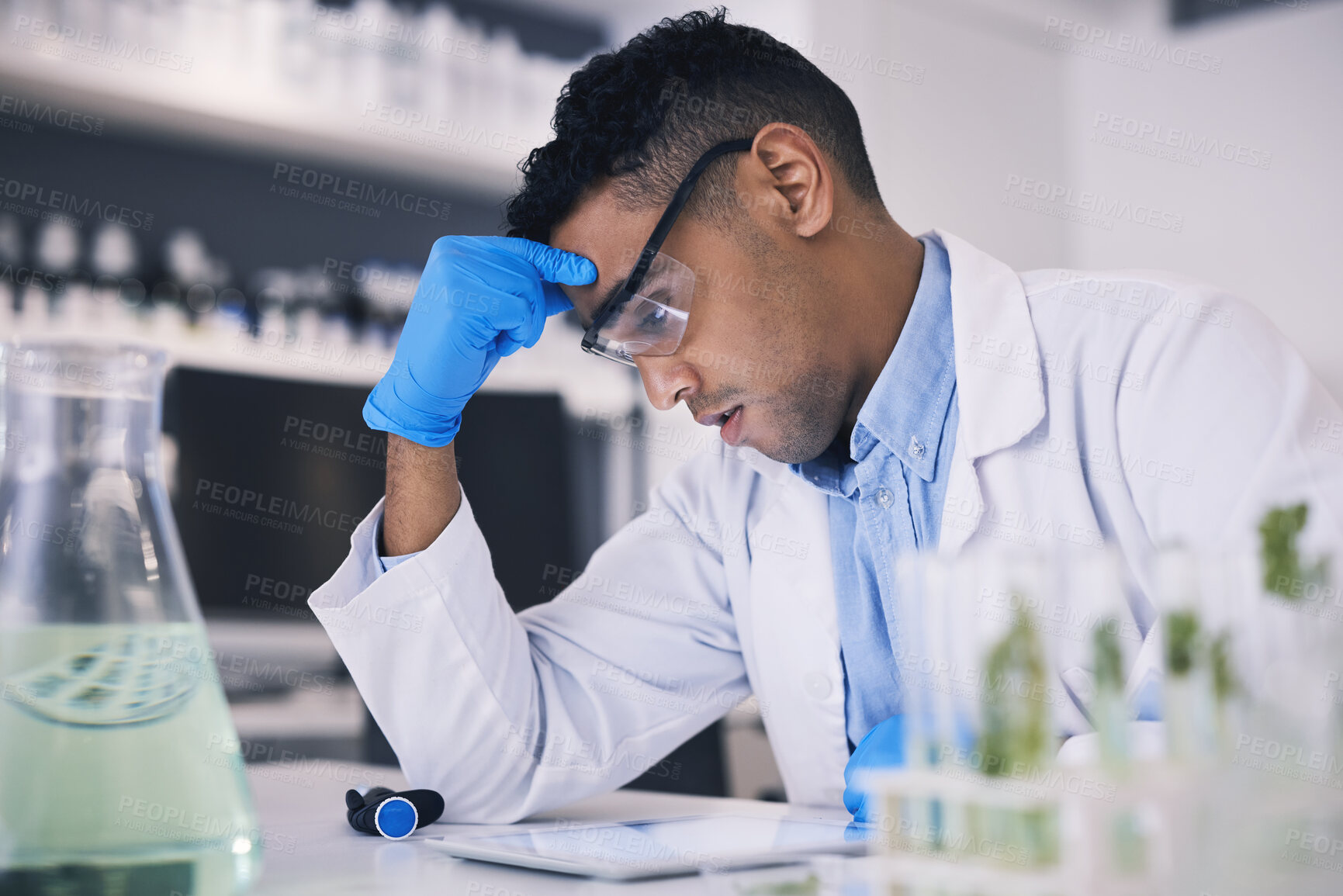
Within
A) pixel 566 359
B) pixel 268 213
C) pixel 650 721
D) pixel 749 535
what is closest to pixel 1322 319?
pixel 566 359

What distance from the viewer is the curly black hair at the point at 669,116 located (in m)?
1.23

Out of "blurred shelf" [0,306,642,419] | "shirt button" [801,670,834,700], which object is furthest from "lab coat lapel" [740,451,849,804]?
"blurred shelf" [0,306,642,419]

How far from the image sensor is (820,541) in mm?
1301

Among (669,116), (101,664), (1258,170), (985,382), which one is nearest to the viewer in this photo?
(101,664)

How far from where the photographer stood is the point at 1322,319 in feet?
10.2

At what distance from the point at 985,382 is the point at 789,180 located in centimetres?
37

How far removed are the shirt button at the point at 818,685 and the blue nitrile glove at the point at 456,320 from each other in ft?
1.75

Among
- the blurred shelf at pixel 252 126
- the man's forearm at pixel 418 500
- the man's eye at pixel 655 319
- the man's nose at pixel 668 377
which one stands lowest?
the man's forearm at pixel 418 500

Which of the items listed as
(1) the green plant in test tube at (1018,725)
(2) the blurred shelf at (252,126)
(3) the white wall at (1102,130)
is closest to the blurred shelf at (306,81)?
(2) the blurred shelf at (252,126)

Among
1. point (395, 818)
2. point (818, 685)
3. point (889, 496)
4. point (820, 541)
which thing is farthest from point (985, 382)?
point (395, 818)

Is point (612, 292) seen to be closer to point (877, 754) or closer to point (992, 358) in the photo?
point (992, 358)

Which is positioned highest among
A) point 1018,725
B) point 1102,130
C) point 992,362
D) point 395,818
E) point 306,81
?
point 1102,130

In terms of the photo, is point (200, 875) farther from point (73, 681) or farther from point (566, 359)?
point (566, 359)

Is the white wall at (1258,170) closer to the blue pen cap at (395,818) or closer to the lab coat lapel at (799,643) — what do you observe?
the lab coat lapel at (799,643)
